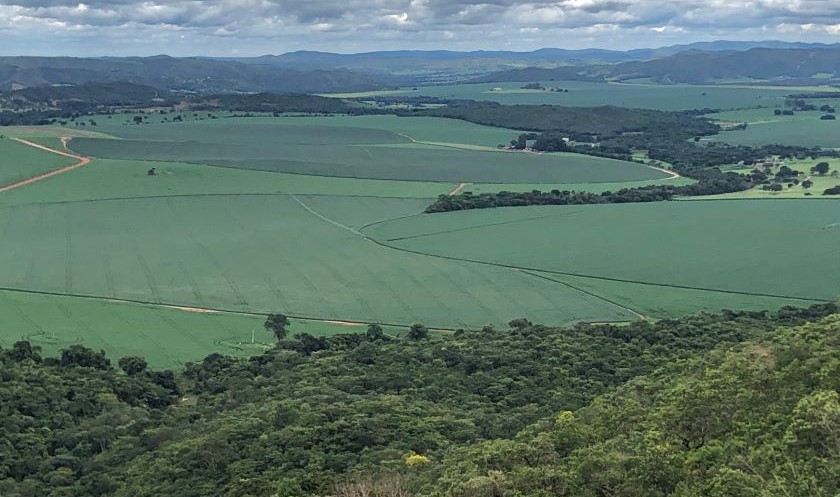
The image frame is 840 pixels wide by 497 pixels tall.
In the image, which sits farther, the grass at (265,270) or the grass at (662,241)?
the grass at (662,241)

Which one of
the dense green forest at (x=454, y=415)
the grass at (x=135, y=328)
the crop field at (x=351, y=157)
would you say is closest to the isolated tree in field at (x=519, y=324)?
the dense green forest at (x=454, y=415)

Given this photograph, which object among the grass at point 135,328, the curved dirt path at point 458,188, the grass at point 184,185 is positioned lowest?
the grass at point 135,328

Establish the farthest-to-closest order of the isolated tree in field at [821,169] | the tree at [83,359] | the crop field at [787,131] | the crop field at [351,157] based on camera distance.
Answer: the crop field at [787,131] → the crop field at [351,157] → the isolated tree in field at [821,169] → the tree at [83,359]

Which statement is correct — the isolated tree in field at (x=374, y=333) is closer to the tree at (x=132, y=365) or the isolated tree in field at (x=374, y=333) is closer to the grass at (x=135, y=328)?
the grass at (x=135, y=328)

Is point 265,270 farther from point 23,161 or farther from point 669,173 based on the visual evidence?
point 669,173

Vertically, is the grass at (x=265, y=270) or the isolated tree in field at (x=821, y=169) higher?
the isolated tree in field at (x=821, y=169)

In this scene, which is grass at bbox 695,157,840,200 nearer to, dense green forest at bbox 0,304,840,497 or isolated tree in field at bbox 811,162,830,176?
isolated tree in field at bbox 811,162,830,176

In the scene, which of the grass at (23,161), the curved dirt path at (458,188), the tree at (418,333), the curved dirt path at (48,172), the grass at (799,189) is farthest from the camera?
the grass at (23,161)
